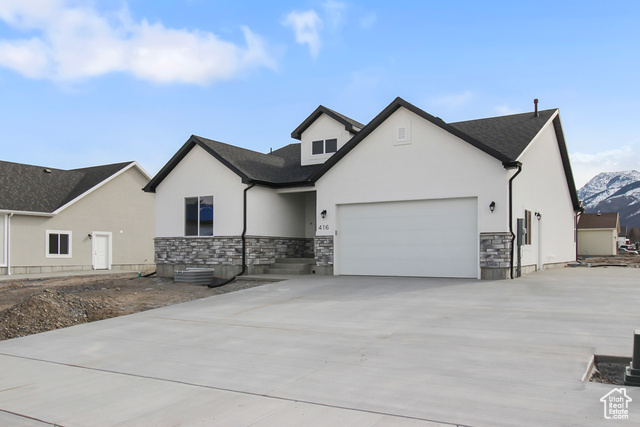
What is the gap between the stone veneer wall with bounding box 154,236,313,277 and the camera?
17703 mm

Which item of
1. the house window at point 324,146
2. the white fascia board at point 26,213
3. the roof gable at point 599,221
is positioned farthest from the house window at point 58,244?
the roof gable at point 599,221

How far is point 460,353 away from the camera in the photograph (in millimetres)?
6551

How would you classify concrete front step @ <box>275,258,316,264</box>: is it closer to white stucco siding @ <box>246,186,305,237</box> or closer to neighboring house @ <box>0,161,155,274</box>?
white stucco siding @ <box>246,186,305,237</box>

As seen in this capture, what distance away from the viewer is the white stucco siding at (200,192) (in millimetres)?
→ 17875

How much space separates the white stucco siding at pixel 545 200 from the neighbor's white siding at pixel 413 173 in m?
0.88

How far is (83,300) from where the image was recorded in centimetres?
1094

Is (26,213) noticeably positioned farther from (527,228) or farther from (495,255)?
(527,228)

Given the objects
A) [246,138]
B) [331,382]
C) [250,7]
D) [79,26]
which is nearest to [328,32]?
[250,7]

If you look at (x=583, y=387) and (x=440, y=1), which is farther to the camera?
(x=440, y=1)

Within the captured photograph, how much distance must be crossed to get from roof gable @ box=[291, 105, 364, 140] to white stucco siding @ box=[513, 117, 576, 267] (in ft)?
20.5

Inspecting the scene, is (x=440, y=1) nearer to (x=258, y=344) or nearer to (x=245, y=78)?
(x=245, y=78)

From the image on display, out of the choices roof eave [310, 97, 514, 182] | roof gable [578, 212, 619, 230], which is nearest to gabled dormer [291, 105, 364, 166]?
roof eave [310, 97, 514, 182]

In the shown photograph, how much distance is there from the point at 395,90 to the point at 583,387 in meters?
12.6

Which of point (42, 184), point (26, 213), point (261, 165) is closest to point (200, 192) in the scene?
point (261, 165)
